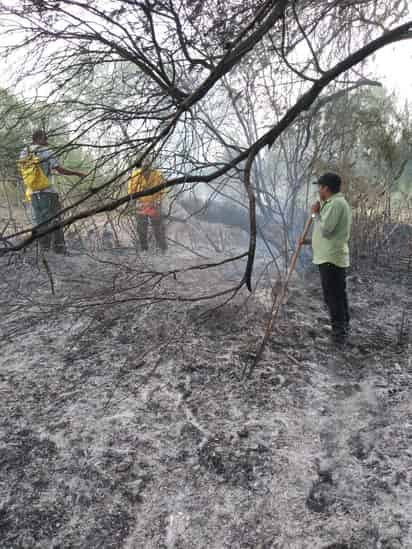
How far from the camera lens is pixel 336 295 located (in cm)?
384

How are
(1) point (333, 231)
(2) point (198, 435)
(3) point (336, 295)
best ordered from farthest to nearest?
(3) point (336, 295) < (1) point (333, 231) < (2) point (198, 435)

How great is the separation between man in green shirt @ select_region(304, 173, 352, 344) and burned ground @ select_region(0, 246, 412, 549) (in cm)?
56

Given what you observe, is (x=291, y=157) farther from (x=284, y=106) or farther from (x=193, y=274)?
(x=193, y=274)

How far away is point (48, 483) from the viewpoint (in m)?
2.27

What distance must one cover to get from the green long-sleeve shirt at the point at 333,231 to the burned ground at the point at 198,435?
949mm

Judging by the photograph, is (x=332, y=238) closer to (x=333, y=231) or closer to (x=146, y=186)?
(x=333, y=231)

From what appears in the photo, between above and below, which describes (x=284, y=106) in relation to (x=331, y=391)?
above

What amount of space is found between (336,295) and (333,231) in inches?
27.0

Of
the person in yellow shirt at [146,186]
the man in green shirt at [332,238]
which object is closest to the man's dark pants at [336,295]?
the man in green shirt at [332,238]

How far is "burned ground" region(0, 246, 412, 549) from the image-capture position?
2023 millimetres

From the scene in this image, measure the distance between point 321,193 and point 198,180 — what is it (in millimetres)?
1786

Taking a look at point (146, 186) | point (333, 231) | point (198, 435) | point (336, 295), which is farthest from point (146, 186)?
point (336, 295)

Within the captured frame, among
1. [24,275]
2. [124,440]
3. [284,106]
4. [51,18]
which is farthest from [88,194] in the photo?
[284,106]

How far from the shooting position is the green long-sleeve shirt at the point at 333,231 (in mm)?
3516
